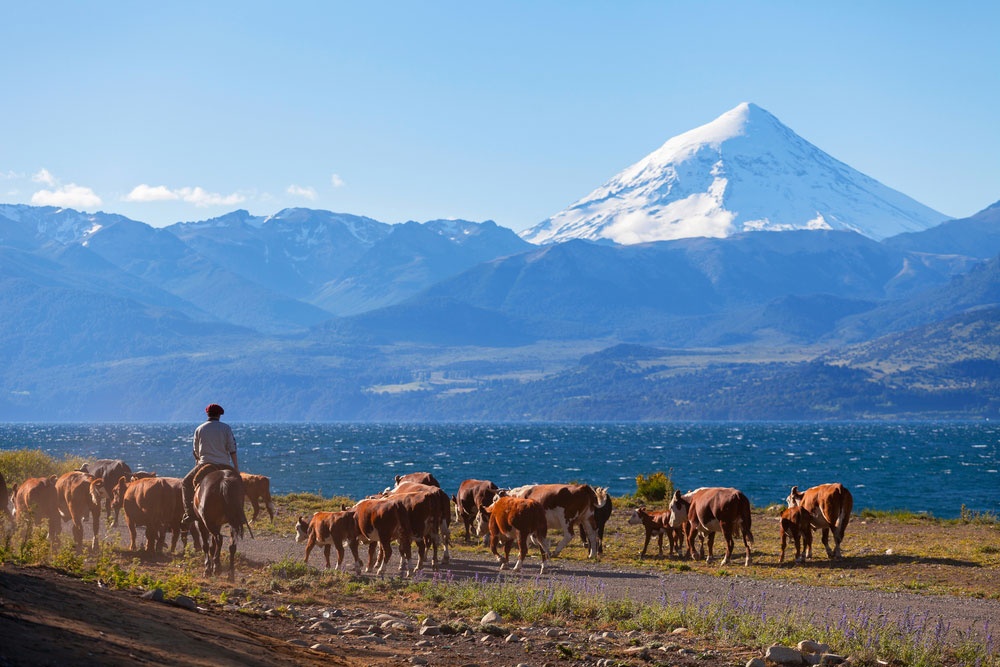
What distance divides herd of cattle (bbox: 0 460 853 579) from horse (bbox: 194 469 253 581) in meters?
0.02

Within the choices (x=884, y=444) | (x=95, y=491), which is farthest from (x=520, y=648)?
(x=884, y=444)

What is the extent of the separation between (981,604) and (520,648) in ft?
29.5

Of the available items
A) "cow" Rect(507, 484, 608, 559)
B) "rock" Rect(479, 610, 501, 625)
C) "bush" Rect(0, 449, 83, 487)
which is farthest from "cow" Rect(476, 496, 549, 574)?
"bush" Rect(0, 449, 83, 487)

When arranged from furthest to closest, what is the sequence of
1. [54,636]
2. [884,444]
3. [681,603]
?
[884,444] → [681,603] → [54,636]

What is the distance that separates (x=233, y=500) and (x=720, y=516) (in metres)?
11.1

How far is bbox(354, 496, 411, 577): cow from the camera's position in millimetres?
22109

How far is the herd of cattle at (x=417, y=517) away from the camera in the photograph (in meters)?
22.1

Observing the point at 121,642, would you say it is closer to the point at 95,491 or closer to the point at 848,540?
the point at 95,491

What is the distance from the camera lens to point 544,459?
364 feet

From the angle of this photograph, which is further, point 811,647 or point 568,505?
point 568,505

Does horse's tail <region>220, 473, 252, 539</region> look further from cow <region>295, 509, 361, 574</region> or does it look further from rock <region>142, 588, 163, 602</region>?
rock <region>142, 588, 163, 602</region>

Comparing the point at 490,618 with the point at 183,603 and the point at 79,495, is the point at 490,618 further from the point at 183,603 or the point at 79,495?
the point at 79,495

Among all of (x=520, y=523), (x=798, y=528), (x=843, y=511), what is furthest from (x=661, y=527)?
(x=520, y=523)

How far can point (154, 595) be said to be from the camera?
14602 millimetres
